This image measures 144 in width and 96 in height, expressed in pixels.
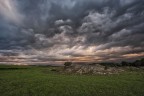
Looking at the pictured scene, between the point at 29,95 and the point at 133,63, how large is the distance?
4606 inches

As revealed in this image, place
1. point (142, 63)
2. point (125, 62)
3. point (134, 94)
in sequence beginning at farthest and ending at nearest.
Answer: point (125, 62) → point (142, 63) → point (134, 94)

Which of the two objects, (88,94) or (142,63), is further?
(142,63)

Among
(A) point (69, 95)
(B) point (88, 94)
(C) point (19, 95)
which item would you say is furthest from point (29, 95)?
(B) point (88, 94)

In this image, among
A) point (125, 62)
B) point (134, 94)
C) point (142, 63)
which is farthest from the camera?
→ point (125, 62)

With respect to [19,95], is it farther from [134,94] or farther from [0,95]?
[134,94]

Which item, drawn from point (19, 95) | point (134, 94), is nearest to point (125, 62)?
point (134, 94)

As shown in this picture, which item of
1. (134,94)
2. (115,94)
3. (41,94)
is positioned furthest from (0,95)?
(134,94)

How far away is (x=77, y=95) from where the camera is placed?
2572 cm

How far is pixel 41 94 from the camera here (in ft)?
87.4

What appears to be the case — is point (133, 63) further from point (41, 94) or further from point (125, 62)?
point (41, 94)

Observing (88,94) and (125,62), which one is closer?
Answer: (88,94)

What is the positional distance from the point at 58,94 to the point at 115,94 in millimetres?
10595

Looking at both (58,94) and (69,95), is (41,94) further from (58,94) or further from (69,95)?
(69,95)

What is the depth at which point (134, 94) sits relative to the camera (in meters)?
25.3
